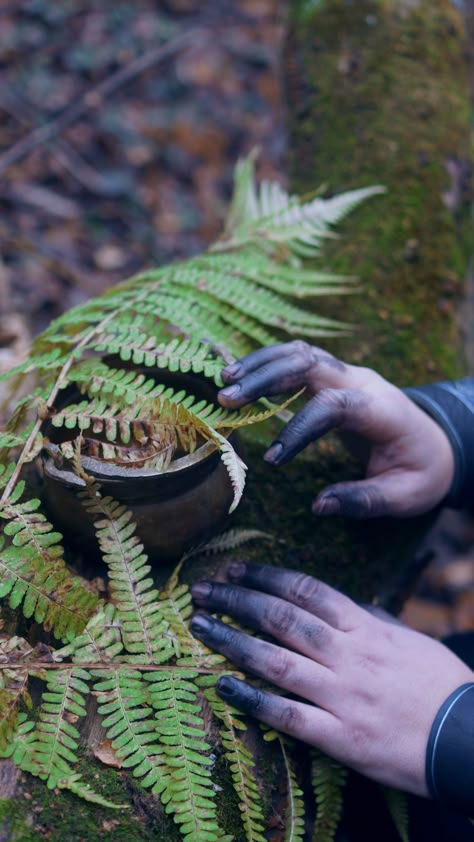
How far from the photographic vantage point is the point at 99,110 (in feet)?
15.9

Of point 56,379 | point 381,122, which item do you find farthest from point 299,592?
point 381,122

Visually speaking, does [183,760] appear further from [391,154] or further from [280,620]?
[391,154]

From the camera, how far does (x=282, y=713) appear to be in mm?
1609

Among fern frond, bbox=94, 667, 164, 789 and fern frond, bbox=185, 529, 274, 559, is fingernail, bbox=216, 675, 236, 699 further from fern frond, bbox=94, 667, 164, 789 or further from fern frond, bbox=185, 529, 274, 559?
fern frond, bbox=185, 529, 274, 559

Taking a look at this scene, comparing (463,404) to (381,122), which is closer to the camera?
(463,404)

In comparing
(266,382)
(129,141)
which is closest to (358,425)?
(266,382)

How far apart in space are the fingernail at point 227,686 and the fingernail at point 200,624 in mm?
120

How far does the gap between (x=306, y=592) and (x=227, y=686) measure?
321mm

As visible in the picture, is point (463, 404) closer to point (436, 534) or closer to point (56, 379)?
point (56, 379)

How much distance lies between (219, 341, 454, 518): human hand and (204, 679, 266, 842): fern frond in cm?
58

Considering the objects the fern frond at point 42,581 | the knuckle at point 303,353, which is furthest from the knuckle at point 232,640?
the knuckle at point 303,353

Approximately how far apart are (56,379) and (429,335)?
4.76 feet

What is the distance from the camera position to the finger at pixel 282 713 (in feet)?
5.24

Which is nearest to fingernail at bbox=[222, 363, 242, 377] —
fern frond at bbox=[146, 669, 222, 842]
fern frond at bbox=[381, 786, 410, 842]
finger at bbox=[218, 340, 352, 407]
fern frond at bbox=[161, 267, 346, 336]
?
finger at bbox=[218, 340, 352, 407]
